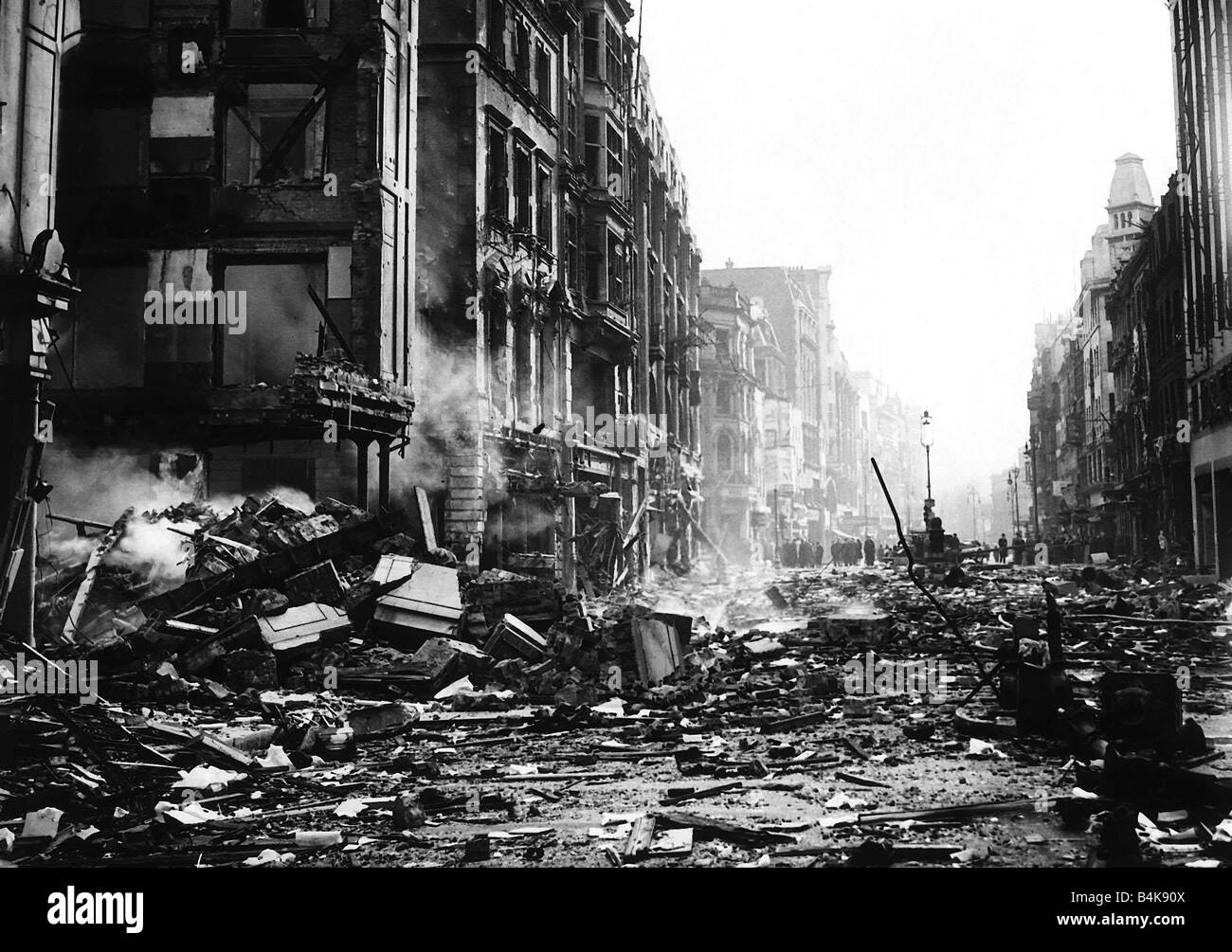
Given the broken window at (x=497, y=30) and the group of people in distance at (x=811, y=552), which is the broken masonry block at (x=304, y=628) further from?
the group of people in distance at (x=811, y=552)

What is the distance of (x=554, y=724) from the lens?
857 centimetres

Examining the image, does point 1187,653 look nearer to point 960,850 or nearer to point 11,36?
point 960,850

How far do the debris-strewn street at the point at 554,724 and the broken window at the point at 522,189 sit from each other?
895 centimetres

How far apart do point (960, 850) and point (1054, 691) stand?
2740 millimetres

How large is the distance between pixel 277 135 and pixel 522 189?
6.58 metres

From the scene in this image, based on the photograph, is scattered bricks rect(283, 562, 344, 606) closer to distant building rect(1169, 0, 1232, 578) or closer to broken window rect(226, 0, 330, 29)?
distant building rect(1169, 0, 1232, 578)

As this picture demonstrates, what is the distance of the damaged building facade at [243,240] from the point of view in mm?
10086

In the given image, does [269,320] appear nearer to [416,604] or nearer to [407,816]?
[416,604]

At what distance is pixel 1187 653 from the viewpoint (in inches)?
407

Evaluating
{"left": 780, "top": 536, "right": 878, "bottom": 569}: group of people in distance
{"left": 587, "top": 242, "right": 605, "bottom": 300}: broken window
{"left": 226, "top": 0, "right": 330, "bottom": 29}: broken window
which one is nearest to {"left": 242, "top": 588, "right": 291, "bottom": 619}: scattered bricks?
{"left": 226, "top": 0, "right": 330, "bottom": 29}: broken window

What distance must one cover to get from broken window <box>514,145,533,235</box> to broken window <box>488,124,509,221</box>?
683 millimetres

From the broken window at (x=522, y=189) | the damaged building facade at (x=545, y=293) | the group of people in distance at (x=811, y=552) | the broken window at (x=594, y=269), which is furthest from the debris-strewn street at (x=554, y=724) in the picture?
the group of people in distance at (x=811, y=552)

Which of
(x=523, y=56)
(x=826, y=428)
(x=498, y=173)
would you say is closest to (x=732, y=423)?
(x=523, y=56)

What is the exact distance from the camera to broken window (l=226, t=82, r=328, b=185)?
14.4 meters
